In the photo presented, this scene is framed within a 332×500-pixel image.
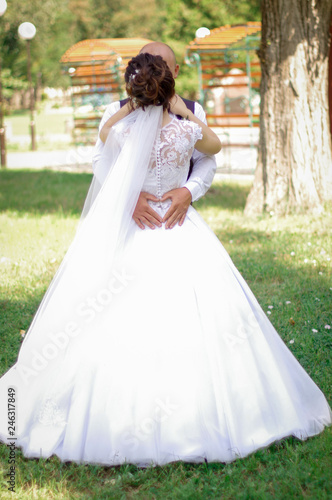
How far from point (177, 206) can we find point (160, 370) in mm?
883

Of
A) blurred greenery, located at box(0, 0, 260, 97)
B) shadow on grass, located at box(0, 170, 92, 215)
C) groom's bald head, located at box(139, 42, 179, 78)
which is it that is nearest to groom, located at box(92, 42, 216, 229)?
groom's bald head, located at box(139, 42, 179, 78)

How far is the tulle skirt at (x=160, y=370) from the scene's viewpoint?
2.73m

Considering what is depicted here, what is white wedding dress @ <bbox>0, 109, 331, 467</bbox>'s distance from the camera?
273cm

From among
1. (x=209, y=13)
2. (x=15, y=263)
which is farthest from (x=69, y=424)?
(x=209, y=13)

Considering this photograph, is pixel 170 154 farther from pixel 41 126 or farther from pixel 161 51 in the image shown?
pixel 41 126

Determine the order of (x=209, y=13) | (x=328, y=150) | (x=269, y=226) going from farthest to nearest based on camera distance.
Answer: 1. (x=209, y=13)
2. (x=328, y=150)
3. (x=269, y=226)

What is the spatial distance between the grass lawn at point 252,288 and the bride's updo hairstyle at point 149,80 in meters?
1.79

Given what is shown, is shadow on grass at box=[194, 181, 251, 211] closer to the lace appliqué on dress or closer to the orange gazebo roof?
the orange gazebo roof

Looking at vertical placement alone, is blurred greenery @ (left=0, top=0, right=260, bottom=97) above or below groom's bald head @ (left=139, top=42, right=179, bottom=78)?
above

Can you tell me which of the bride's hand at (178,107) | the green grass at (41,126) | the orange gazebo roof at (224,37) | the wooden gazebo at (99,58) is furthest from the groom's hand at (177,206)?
the green grass at (41,126)

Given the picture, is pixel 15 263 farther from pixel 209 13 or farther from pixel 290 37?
pixel 209 13

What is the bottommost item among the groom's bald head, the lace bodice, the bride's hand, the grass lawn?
the grass lawn

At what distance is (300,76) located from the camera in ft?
24.1

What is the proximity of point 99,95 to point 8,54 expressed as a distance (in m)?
12.2
